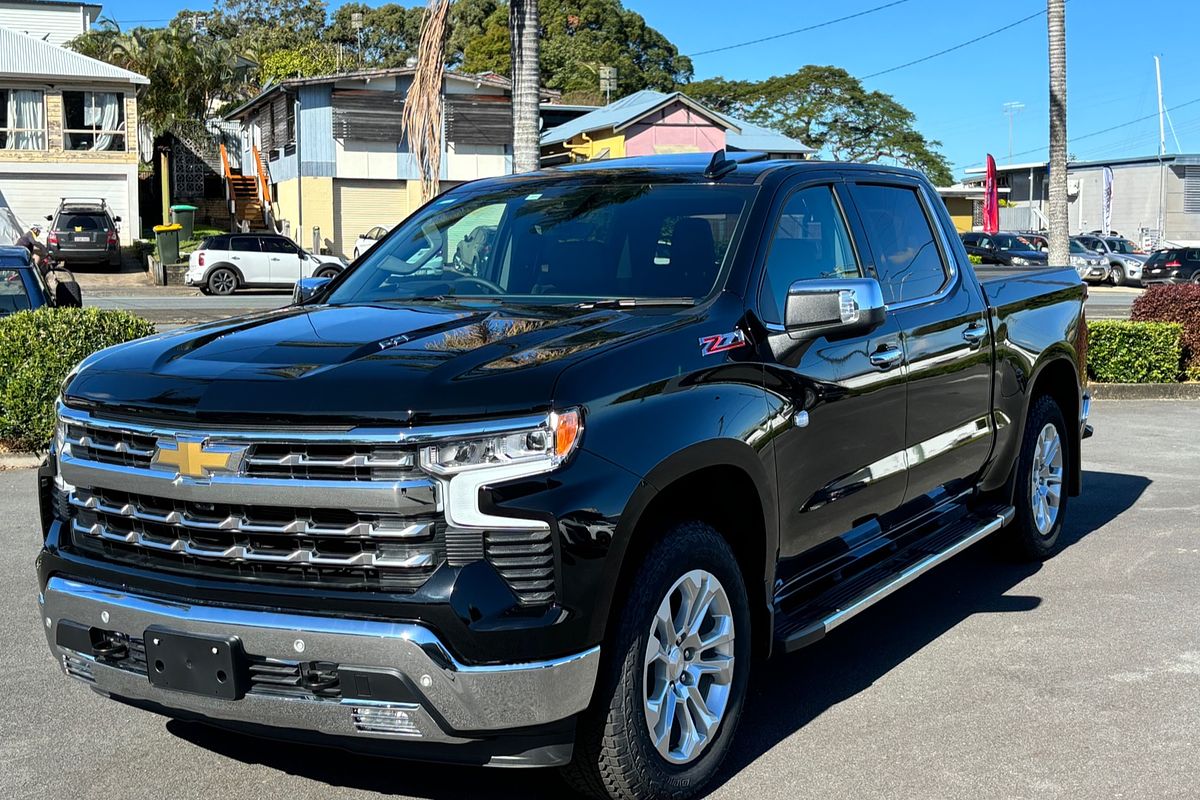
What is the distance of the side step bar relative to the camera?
4.29 metres

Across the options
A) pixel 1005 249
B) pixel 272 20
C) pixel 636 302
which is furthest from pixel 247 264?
pixel 272 20

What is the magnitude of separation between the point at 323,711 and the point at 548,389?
1.01m

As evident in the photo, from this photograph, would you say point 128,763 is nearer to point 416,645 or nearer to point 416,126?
point 416,645

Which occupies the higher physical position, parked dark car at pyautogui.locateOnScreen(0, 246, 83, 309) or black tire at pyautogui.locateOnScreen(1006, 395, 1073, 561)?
parked dark car at pyautogui.locateOnScreen(0, 246, 83, 309)

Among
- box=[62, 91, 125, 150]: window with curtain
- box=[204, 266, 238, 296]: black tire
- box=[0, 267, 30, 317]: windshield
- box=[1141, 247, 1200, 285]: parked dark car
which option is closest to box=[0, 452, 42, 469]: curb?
box=[0, 267, 30, 317]: windshield

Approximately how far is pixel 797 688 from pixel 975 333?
1912 millimetres

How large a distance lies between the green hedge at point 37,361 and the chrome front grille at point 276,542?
628 cm

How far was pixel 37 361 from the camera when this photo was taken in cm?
941

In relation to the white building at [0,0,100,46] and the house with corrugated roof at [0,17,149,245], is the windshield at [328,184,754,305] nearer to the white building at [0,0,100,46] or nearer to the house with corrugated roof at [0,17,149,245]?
the house with corrugated roof at [0,17,149,245]

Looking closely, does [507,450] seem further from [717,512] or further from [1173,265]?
[1173,265]

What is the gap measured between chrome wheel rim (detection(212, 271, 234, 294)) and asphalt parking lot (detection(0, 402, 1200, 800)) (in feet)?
84.5

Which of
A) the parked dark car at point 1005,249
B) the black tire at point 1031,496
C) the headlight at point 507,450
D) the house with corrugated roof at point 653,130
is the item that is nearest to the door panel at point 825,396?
the headlight at point 507,450

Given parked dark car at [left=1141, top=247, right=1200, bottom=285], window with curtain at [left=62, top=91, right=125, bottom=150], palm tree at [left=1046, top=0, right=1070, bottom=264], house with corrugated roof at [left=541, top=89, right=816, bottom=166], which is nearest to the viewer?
palm tree at [left=1046, top=0, right=1070, bottom=264]

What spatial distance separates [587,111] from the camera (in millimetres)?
52438
